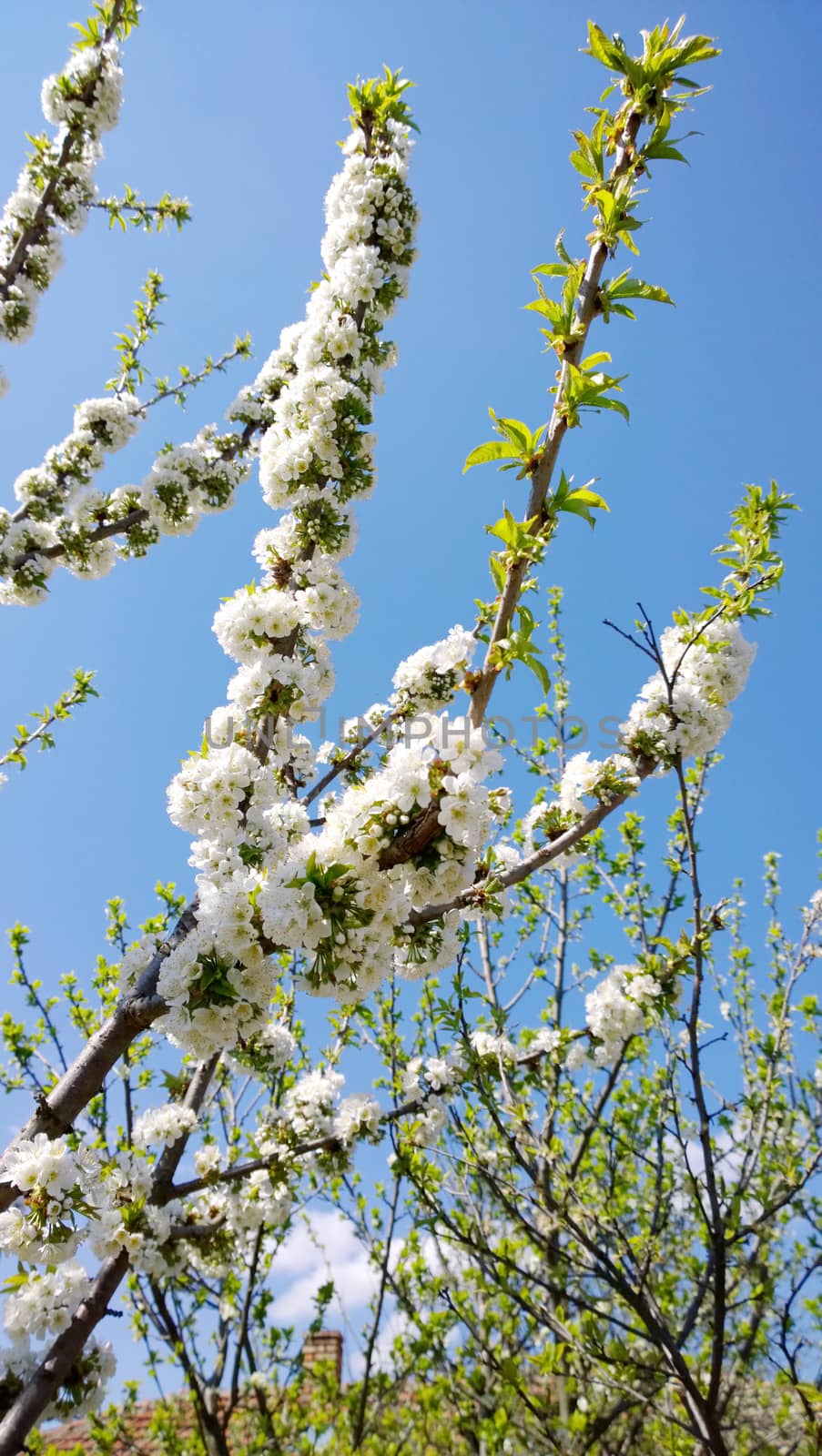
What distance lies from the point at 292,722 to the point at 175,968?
1.71 m

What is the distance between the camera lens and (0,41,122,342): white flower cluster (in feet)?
19.4

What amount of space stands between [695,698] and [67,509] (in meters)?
4.73

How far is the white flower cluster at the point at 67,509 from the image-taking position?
5.60 m

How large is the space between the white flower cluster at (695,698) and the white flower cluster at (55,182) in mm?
5427

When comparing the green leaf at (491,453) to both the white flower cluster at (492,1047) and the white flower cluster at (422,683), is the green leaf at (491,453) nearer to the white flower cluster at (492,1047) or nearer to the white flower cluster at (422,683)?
the white flower cluster at (422,683)

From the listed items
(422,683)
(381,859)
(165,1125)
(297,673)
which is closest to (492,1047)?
(165,1125)

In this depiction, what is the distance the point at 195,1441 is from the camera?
5.61 m

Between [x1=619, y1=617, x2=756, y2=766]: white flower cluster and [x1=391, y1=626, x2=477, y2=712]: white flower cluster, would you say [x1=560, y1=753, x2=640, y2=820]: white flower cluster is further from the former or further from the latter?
[x1=391, y1=626, x2=477, y2=712]: white flower cluster

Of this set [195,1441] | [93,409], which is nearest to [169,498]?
[93,409]

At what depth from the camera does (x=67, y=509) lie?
592cm

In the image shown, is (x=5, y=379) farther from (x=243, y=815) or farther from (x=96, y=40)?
(x=243, y=815)

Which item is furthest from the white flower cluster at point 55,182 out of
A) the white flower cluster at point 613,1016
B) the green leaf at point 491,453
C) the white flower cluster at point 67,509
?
the white flower cluster at point 613,1016

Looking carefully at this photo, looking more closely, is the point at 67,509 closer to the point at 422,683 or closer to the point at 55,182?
the point at 55,182

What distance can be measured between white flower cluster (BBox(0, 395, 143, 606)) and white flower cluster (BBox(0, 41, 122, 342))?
0.79 meters
